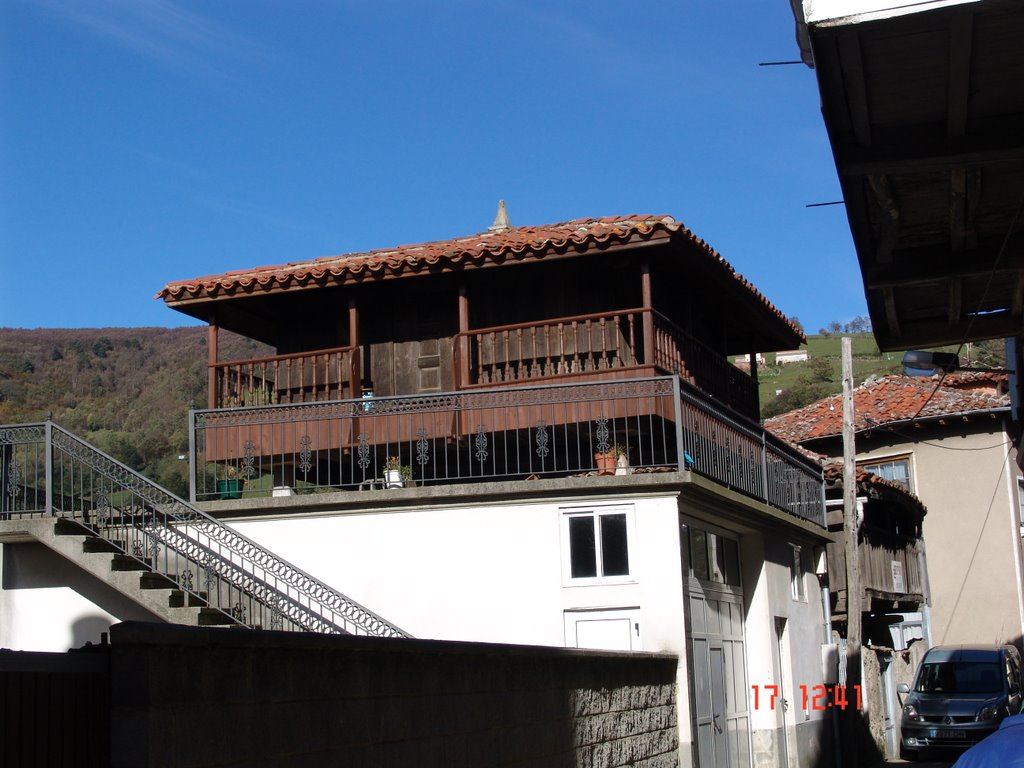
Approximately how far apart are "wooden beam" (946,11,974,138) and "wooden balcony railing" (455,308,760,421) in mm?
9633

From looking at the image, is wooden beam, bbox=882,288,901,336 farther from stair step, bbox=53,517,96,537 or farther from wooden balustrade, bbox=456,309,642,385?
stair step, bbox=53,517,96,537

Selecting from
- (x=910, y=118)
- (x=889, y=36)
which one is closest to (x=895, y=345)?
(x=910, y=118)

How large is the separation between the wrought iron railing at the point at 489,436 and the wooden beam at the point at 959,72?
312 inches

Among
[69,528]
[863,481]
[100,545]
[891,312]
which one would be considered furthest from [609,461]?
[863,481]

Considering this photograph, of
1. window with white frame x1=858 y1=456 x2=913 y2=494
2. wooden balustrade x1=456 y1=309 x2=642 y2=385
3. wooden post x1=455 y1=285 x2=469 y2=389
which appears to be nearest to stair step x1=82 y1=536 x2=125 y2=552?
wooden post x1=455 y1=285 x2=469 y2=389

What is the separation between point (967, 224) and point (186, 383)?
60238 mm

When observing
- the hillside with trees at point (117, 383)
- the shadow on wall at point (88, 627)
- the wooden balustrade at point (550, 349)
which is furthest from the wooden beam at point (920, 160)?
the hillside with trees at point (117, 383)

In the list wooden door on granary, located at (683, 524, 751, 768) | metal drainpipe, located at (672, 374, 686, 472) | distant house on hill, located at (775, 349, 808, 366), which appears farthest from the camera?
distant house on hill, located at (775, 349, 808, 366)

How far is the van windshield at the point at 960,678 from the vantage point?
23938 millimetres

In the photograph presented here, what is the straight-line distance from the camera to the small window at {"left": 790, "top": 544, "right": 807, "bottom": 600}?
19625 mm

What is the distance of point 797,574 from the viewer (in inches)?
789

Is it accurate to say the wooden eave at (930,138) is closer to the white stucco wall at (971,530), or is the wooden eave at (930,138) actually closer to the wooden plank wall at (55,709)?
the wooden plank wall at (55,709)

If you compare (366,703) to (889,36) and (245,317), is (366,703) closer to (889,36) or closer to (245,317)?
(889,36)

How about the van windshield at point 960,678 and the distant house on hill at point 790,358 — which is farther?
the distant house on hill at point 790,358
